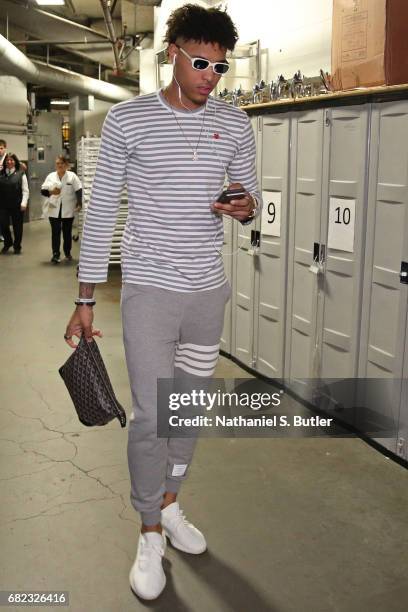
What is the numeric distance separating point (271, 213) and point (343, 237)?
806mm

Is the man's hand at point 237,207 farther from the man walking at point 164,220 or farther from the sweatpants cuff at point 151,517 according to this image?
the sweatpants cuff at point 151,517

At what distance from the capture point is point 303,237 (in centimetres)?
390

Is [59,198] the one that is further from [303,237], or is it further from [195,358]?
[195,358]

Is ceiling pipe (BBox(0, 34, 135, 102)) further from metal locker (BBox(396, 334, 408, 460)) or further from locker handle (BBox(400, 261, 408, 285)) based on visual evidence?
metal locker (BBox(396, 334, 408, 460))

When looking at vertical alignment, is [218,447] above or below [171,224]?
below

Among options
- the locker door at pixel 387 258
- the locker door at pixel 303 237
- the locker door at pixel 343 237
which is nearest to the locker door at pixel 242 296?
the locker door at pixel 303 237

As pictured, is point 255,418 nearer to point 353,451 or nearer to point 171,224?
point 353,451

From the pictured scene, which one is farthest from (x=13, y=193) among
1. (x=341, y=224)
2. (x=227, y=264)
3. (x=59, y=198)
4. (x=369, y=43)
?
(x=369, y=43)

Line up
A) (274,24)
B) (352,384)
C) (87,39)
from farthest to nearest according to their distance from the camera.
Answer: (87,39)
(274,24)
(352,384)

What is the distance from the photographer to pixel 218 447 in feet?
11.4

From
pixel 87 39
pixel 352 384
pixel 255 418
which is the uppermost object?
pixel 87 39

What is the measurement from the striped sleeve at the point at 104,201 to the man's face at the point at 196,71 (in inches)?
9.7

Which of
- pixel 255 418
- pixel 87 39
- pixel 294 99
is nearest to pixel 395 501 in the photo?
pixel 255 418

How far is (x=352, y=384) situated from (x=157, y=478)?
165 cm
